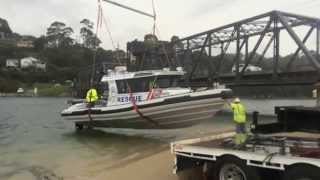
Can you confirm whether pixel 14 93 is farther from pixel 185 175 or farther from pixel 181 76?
pixel 185 175

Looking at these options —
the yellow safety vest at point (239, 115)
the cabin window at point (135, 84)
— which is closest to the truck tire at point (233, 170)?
the yellow safety vest at point (239, 115)

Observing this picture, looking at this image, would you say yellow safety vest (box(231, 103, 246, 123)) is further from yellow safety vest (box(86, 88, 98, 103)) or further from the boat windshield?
yellow safety vest (box(86, 88, 98, 103))

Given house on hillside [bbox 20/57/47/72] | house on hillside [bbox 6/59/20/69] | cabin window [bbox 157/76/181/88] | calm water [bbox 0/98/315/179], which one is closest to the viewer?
calm water [bbox 0/98/315/179]

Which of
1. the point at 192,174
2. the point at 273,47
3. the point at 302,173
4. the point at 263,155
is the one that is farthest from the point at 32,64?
the point at 302,173

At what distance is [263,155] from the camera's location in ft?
30.9

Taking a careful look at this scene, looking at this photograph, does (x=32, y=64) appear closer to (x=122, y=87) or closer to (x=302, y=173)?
(x=122, y=87)

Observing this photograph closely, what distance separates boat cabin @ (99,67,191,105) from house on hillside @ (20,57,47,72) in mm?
A: 139806

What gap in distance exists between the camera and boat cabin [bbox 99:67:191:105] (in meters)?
26.0

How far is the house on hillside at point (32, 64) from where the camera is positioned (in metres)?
167

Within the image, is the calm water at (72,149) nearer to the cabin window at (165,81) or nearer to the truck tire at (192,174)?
the cabin window at (165,81)

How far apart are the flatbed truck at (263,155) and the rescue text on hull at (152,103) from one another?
11471mm

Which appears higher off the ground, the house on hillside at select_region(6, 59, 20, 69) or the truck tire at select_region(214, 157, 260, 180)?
the house on hillside at select_region(6, 59, 20, 69)

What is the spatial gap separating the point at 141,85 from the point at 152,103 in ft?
6.20

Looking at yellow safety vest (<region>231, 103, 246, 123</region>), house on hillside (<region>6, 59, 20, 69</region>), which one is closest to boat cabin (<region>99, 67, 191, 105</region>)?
yellow safety vest (<region>231, 103, 246, 123</region>)
